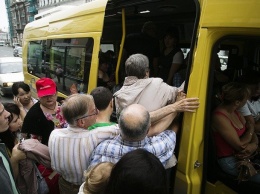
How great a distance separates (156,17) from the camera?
17.0ft

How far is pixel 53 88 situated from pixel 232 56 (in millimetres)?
2734

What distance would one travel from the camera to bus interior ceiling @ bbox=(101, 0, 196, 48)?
4.02 m

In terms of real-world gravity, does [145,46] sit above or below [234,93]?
above

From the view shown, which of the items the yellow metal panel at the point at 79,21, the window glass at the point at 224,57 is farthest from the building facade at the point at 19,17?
the window glass at the point at 224,57

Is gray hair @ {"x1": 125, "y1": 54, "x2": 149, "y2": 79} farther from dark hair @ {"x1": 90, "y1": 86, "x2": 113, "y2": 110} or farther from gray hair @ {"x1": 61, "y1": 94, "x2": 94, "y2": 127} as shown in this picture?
gray hair @ {"x1": 61, "y1": 94, "x2": 94, "y2": 127}

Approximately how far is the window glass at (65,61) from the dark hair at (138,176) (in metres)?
2.91

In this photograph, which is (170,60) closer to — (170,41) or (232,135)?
(170,41)

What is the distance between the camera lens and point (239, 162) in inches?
87.5

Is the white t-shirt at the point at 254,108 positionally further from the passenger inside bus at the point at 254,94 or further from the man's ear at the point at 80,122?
the man's ear at the point at 80,122

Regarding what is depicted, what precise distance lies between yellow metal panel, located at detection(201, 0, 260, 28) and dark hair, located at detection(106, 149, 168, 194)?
1171 mm

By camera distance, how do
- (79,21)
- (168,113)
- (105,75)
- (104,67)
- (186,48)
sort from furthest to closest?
(186,48) < (104,67) < (105,75) < (79,21) < (168,113)

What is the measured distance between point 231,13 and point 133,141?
1126 mm

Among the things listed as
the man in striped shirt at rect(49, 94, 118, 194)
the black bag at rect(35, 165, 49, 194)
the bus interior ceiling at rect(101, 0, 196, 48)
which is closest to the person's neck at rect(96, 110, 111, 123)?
the man in striped shirt at rect(49, 94, 118, 194)

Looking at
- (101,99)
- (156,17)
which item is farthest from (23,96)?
(156,17)
